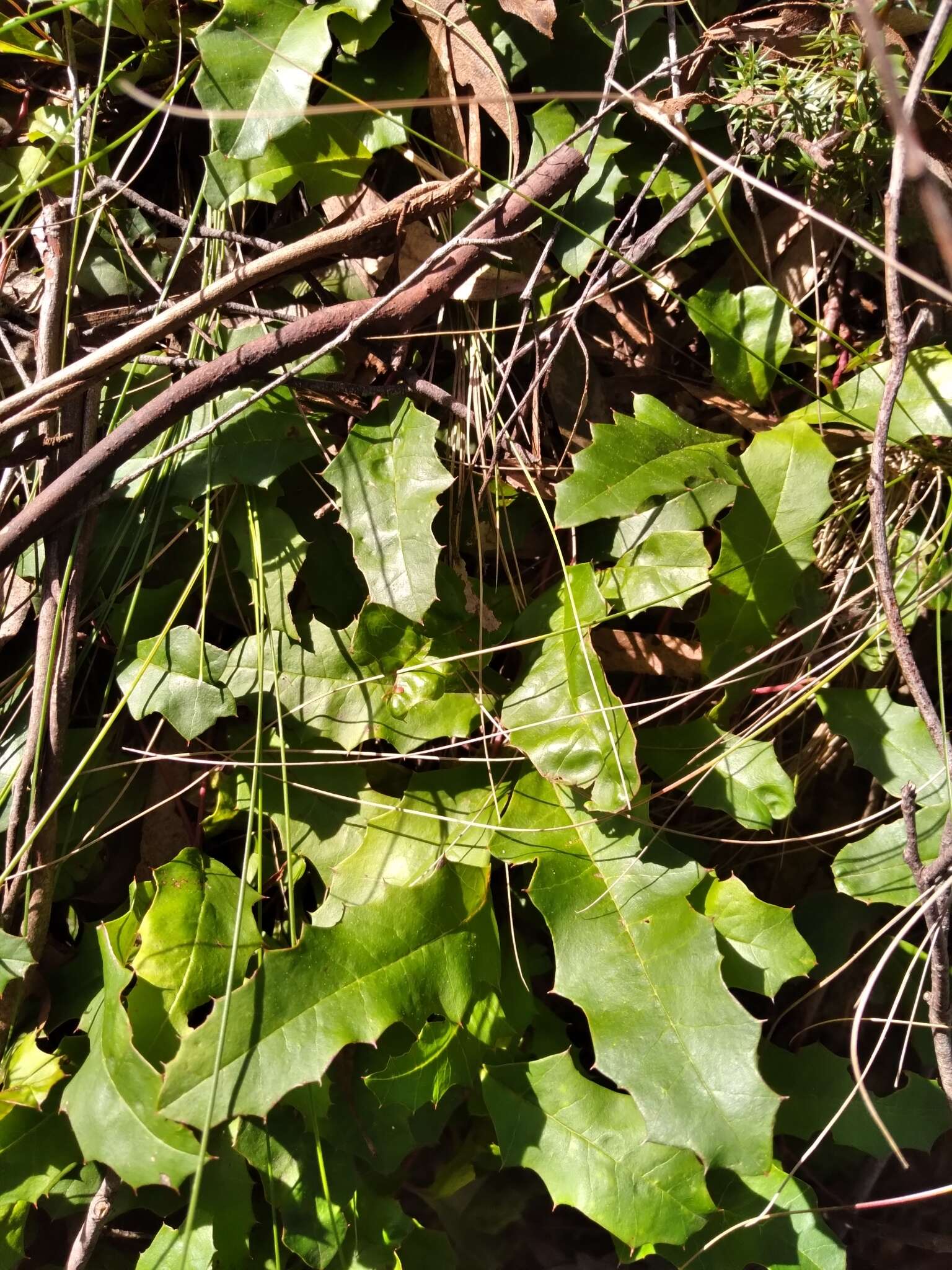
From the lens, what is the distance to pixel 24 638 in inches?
47.0

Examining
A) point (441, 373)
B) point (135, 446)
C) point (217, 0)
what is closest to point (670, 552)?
point (441, 373)

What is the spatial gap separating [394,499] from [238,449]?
0.20 meters

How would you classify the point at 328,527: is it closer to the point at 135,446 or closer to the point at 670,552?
the point at 135,446

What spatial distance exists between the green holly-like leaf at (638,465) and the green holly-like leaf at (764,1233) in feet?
2.65

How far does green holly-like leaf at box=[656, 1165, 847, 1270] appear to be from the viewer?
110 cm

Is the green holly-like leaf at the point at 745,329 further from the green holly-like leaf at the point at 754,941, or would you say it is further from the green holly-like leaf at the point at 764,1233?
the green holly-like leaf at the point at 764,1233

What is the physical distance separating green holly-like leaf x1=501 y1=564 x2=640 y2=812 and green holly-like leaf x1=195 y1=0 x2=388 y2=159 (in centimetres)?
61

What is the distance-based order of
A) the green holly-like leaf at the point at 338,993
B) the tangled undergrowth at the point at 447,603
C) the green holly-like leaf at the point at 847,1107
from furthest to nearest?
1. the green holly-like leaf at the point at 847,1107
2. the tangled undergrowth at the point at 447,603
3. the green holly-like leaf at the point at 338,993

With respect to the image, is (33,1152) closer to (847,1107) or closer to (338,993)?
(338,993)

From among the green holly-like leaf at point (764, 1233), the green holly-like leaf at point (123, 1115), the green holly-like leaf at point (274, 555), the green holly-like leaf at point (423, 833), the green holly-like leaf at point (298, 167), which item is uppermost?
the green holly-like leaf at point (298, 167)

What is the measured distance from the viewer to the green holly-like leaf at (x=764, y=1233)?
3.61 feet

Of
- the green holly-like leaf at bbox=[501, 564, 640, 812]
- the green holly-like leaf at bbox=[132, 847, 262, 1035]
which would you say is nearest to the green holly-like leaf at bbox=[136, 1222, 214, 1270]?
the green holly-like leaf at bbox=[132, 847, 262, 1035]

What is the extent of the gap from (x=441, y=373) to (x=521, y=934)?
74cm

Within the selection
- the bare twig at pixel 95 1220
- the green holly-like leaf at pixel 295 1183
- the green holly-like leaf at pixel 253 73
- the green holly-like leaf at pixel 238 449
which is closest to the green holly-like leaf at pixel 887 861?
the green holly-like leaf at pixel 295 1183
